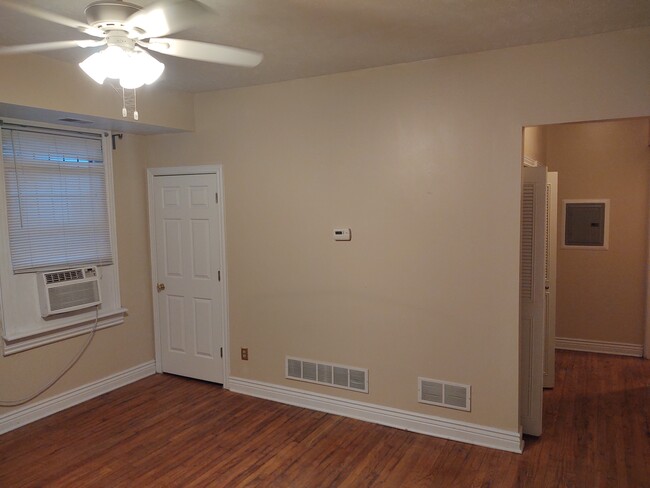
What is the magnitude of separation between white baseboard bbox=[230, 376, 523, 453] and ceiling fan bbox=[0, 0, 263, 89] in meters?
2.69

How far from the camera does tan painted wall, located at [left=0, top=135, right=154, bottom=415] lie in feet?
13.3

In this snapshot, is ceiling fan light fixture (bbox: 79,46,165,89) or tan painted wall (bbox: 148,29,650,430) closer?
ceiling fan light fixture (bbox: 79,46,165,89)

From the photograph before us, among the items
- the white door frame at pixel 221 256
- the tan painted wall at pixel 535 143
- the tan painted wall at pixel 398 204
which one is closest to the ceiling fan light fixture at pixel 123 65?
the tan painted wall at pixel 398 204

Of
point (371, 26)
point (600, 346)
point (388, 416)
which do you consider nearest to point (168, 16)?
point (371, 26)

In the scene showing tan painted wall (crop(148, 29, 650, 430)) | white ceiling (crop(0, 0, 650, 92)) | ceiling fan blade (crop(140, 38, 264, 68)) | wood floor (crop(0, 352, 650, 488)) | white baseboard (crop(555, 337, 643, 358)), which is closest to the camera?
ceiling fan blade (crop(140, 38, 264, 68))

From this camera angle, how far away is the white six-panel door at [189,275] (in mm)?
4402

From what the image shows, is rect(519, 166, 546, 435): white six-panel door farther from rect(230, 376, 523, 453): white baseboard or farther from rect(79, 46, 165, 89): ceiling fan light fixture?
rect(79, 46, 165, 89): ceiling fan light fixture

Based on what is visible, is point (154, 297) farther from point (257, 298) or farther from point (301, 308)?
point (301, 308)

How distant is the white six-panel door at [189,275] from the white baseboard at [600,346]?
12.4 feet

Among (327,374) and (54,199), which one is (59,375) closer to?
(54,199)

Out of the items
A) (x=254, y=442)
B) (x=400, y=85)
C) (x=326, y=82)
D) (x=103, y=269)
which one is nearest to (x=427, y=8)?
(x=400, y=85)

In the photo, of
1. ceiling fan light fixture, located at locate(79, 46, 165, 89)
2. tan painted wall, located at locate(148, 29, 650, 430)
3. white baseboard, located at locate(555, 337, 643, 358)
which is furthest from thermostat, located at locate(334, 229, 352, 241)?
white baseboard, located at locate(555, 337, 643, 358)

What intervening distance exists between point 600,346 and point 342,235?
3.46 meters

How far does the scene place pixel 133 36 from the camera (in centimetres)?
194
